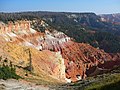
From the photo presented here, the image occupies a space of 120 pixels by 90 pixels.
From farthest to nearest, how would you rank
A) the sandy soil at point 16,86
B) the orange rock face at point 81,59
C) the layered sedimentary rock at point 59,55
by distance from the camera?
the orange rock face at point 81,59
the layered sedimentary rock at point 59,55
the sandy soil at point 16,86

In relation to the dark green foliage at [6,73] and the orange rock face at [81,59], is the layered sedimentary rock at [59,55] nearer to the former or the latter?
the orange rock face at [81,59]

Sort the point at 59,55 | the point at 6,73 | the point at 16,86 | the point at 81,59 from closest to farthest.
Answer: the point at 16,86 → the point at 6,73 → the point at 59,55 → the point at 81,59

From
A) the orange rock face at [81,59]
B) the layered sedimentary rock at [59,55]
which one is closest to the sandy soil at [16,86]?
the layered sedimentary rock at [59,55]

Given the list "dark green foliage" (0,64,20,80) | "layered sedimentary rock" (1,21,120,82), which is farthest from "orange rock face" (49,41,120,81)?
"dark green foliage" (0,64,20,80)

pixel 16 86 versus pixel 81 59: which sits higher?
pixel 16 86

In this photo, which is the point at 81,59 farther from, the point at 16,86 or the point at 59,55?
the point at 16,86

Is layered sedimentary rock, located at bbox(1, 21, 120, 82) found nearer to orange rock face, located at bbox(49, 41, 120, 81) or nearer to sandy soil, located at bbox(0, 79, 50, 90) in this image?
orange rock face, located at bbox(49, 41, 120, 81)

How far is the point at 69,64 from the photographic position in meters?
122

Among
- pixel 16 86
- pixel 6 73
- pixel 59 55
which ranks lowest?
pixel 59 55

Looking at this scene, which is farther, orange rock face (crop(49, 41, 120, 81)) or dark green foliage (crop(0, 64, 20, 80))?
orange rock face (crop(49, 41, 120, 81))

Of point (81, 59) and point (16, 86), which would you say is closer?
point (16, 86)

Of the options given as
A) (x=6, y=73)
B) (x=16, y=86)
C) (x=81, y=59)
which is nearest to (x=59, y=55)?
(x=81, y=59)

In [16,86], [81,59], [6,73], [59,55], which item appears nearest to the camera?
[16,86]

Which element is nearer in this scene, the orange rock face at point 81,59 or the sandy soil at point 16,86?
the sandy soil at point 16,86
